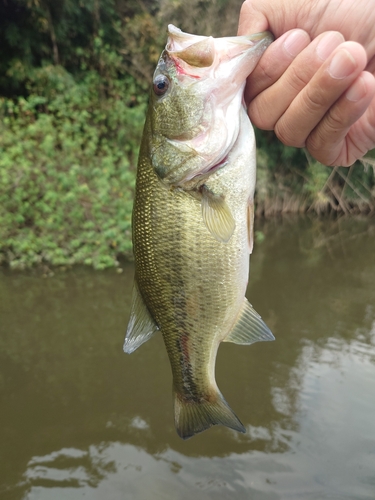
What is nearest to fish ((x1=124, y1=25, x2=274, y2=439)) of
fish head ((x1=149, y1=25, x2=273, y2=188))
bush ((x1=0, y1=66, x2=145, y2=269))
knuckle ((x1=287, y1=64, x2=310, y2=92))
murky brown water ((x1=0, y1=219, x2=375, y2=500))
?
fish head ((x1=149, y1=25, x2=273, y2=188))

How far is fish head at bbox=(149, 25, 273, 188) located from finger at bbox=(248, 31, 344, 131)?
112 mm

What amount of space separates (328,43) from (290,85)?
18cm

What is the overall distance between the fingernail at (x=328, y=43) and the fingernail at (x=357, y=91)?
0.43ft

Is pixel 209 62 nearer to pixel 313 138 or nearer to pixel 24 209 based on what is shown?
pixel 313 138

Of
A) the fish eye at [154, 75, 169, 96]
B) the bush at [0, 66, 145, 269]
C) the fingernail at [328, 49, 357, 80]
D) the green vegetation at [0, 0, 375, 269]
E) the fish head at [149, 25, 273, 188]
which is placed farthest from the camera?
the green vegetation at [0, 0, 375, 269]

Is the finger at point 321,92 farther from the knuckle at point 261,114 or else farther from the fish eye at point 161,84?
the fish eye at point 161,84

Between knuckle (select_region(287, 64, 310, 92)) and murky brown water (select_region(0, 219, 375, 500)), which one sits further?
murky brown water (select_region(0, 219, 375, 500))

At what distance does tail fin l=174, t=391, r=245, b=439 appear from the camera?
5.24 ft

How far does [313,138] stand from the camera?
146 centimetres

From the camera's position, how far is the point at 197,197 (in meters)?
1.43

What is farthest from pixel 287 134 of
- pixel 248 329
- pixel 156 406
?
pixel 156 406

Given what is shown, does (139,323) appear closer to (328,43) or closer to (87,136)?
(328,43)

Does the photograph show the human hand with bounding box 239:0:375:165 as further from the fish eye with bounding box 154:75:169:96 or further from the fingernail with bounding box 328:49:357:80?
the fish eye with bounding box 154:75:169:96

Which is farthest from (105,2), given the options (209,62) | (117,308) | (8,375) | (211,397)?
A: (211,397)
